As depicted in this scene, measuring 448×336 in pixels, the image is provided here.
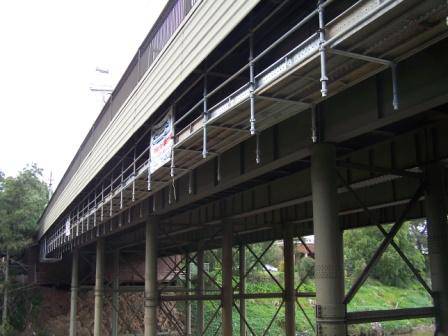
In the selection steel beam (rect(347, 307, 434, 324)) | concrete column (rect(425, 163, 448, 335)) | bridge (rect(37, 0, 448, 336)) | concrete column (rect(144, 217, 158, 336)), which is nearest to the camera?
bridge (rect(37, 0, 448, 336))

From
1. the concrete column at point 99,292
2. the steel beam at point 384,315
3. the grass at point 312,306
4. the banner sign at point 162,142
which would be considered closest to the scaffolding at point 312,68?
the banner sign at point 162,142

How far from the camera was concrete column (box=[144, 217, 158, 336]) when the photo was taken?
18.9m

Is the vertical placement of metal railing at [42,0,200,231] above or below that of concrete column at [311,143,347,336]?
above

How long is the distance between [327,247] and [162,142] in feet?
15.6

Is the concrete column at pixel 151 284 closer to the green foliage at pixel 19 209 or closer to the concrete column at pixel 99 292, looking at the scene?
the concrete column at pixel 99 292

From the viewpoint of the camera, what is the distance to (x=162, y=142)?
12.1 metres

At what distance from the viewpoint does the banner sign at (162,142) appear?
11484 millimetres

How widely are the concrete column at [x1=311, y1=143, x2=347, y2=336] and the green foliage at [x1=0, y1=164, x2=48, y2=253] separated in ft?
120

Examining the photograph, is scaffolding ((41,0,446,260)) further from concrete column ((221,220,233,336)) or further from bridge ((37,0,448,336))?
concrete column ((221,220,233,336))

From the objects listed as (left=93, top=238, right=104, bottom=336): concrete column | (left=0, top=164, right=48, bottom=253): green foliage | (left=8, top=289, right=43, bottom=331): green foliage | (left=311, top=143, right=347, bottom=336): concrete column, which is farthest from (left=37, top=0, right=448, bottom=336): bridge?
(left=8, top=289, right=43, bottom=331): green foliage

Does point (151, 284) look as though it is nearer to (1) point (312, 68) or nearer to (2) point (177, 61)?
(2) point (177, 61)

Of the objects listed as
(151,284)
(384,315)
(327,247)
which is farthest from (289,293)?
(327,247)

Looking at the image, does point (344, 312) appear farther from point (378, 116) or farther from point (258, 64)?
point (258, 64)

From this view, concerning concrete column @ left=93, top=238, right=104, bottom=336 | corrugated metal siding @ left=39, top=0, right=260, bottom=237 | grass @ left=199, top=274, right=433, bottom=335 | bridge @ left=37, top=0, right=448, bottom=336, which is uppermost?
corrugated metal siding @ left=39, top=0, right=260, bottom=237
